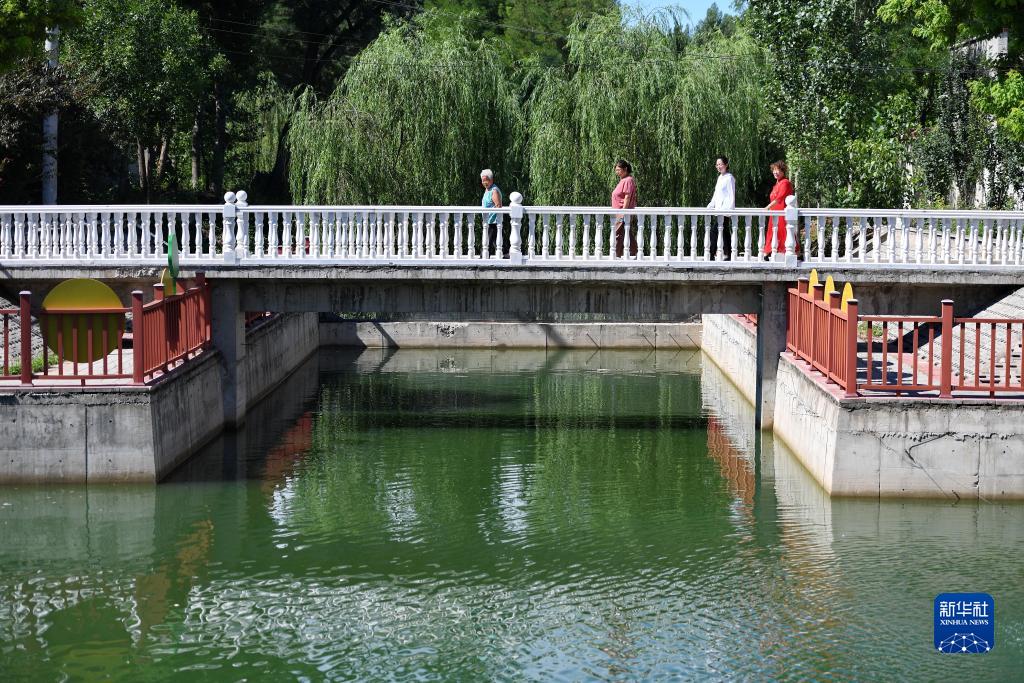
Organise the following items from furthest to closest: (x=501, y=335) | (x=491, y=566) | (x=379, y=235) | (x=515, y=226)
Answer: (x=501, y=335), (x=379, y=235), (x=515, y=226), (x=491, y=566)

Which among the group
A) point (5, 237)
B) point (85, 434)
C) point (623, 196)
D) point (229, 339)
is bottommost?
point (85, 434)

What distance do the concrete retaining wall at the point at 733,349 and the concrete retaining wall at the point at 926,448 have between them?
5735mm

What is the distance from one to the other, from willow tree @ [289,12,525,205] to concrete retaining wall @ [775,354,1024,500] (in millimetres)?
14660

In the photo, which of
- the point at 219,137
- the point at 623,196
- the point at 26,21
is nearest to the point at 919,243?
the point at 623,196

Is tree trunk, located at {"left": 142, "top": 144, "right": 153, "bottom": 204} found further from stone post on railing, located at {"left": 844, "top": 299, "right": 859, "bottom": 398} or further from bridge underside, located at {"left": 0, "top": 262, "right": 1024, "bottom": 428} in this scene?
stone post on railing, located at {"left": 844, "top": 299, "right": 859, "bottom": 398}

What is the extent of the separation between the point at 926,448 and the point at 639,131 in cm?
1469

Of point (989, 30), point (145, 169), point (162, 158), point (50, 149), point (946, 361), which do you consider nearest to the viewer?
point (946, 361)

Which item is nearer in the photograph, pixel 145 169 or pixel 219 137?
pixel 145 169

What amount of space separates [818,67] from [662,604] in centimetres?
1886

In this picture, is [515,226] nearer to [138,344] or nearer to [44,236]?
[138,344]

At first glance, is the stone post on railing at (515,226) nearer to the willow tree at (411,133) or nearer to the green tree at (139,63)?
the willow tree at (411,133)

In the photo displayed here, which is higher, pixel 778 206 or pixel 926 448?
pixel 778 206

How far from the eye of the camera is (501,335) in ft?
102

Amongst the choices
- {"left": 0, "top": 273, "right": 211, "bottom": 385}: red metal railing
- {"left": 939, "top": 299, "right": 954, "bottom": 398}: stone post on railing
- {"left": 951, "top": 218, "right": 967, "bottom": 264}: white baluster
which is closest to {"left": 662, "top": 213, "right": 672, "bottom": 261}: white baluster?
{"left": 951, "top": 218, "right": 967, "bottom": 264}: white baluster
